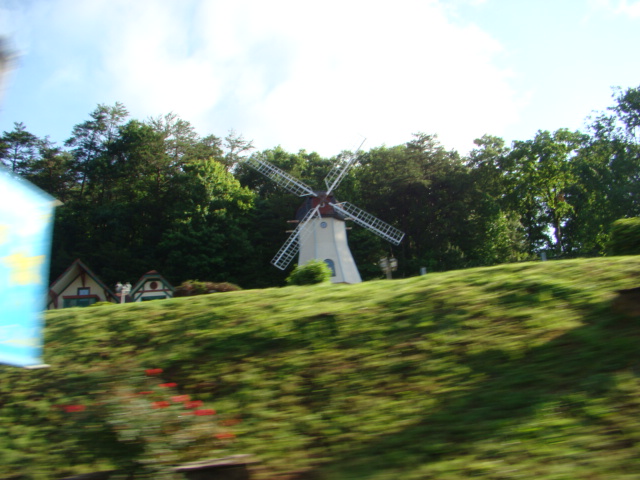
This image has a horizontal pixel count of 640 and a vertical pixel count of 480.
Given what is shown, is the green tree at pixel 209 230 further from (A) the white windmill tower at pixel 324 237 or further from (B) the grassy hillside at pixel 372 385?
(B) the grassy hillside at pixel 372 385

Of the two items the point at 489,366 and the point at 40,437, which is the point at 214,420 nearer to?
the point at 40,437

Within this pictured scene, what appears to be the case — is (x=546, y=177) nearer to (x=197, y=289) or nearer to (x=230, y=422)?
(x=197, y=289)

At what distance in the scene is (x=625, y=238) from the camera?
28.6ft

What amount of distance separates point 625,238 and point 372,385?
603 cm

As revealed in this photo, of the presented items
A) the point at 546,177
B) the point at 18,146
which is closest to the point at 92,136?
the point at 18,146

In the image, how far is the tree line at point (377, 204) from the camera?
44.3 metres

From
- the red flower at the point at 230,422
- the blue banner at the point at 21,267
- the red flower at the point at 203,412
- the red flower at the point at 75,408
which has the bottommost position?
the red flower at the point at 230,422

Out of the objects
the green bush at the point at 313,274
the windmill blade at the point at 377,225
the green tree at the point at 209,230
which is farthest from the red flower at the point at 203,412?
the green tree at the point at 209,230

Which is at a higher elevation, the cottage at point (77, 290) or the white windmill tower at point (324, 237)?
the white windmill tower at point (324, 237)

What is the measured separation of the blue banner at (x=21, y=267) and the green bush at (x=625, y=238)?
323 inches

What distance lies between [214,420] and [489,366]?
2.39m

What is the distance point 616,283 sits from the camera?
568cm

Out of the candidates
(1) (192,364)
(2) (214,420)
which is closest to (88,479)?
(2) (214,420)

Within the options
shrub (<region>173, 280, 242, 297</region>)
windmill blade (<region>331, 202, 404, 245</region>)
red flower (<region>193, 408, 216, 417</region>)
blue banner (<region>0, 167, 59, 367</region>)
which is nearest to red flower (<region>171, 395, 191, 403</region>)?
red flower (<region>193, 408, 216, 417</region>)
